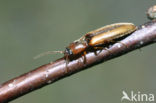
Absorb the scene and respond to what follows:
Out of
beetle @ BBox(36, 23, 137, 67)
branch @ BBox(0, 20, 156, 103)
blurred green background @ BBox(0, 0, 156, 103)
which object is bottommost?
branch @ BBox(0, 20, 156, 103)

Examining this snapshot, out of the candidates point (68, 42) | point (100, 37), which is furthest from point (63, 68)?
point (68, 42)

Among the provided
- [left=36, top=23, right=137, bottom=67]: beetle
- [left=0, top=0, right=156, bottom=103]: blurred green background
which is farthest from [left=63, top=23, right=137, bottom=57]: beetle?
[left=0, top=0, right=156, bottom=103]: blurred green background

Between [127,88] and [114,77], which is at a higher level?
[114,77]

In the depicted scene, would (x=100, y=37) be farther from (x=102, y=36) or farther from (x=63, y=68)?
(x=63, y=68)

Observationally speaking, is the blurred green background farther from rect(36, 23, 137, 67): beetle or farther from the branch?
the branch

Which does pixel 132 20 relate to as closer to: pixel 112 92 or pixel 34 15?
pixel 112 92

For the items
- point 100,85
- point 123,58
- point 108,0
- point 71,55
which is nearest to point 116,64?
point 123,58

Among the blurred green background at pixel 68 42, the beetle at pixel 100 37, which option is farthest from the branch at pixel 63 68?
the blurred green background at pixel 68 42
